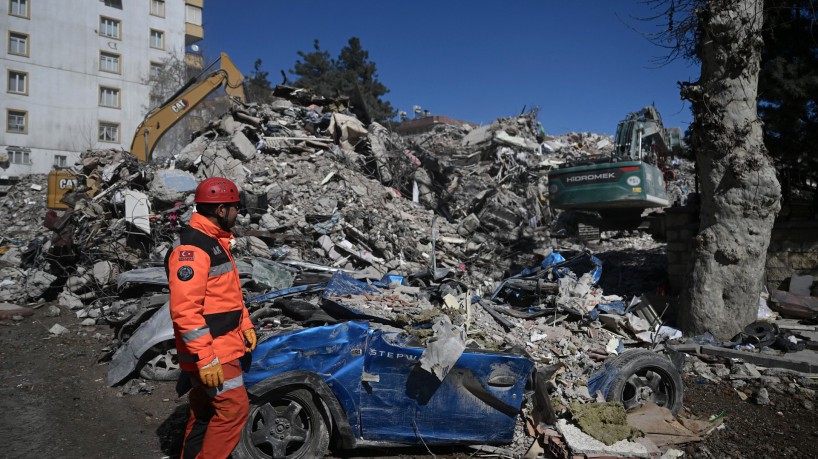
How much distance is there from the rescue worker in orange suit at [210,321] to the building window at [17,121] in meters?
33.9

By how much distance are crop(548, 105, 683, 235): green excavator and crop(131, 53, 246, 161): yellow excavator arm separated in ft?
31.5

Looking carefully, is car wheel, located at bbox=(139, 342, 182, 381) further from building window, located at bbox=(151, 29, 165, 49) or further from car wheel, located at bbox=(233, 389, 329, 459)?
building window, located at bbox=(151, 29, 165, 49)

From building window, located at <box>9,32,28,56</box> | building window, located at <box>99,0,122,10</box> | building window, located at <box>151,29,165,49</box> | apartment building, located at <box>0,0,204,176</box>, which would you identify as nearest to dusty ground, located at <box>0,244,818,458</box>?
apartment building, located at <box>0,0,204,176</box>

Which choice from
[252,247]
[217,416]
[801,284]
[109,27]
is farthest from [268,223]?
[109,27]

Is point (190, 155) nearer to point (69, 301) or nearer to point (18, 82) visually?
point (69, 301)

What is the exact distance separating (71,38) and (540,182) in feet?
102

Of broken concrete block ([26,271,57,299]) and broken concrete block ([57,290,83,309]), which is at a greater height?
broken concrete block ([26,271,57,299])

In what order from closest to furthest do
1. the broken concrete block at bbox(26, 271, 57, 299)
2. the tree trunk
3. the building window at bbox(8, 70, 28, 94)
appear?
1. the tree trunk
2. the broken concrete block at bbox(26, 271, 57, 299)
3. the building window at bbox(8, 70, 28, 94)

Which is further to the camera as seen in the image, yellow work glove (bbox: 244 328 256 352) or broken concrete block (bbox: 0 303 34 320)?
broken concrete block (bbox: 0 303 34 320)

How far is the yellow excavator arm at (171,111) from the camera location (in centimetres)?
1338

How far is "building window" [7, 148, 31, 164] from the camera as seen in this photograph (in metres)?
28.3

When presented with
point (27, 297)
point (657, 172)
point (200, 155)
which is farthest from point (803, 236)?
point (27, 297)

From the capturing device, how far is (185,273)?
2754mm

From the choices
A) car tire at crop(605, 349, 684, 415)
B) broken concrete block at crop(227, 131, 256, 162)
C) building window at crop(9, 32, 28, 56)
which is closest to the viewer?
car tire at crop(605, 349, 684, 415)
